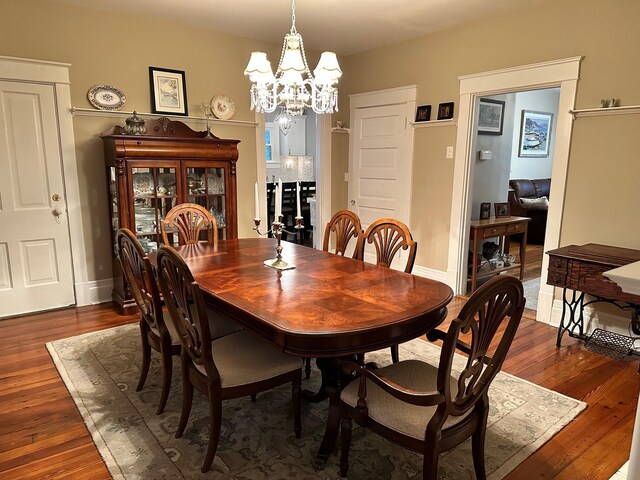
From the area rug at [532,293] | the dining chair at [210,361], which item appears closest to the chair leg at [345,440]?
the dining chair at [210,361]

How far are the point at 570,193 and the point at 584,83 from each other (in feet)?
2.75

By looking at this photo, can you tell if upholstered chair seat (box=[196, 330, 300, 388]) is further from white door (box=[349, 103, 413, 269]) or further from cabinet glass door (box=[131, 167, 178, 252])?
white door (box=[349, 103, 413, 269])

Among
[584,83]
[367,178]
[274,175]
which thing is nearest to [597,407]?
[584,83]

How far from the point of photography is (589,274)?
299 cm

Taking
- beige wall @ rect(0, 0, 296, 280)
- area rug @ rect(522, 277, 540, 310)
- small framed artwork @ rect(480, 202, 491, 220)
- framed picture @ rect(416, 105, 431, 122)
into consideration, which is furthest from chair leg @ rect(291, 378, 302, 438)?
small framed artwork @ rect(480, 202, 491, 220)

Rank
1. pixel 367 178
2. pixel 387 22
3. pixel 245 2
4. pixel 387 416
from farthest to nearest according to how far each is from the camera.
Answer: pixel 367 178 → pixel 387 22 → pixel 245 2 → pixel 387 416

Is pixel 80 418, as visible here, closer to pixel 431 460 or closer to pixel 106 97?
pixel 431 460

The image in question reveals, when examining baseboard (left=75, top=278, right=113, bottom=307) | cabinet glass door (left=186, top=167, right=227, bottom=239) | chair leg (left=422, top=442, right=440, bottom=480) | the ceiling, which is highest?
the ceiling

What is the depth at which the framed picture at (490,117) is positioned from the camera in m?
4.89

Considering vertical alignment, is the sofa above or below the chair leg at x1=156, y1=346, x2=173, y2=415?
above

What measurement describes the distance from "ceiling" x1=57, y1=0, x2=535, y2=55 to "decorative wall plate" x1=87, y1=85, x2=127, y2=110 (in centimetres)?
66

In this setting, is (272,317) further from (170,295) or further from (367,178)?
(367,178)

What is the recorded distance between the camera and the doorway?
4977 mm

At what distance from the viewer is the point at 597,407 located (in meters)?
2.46
